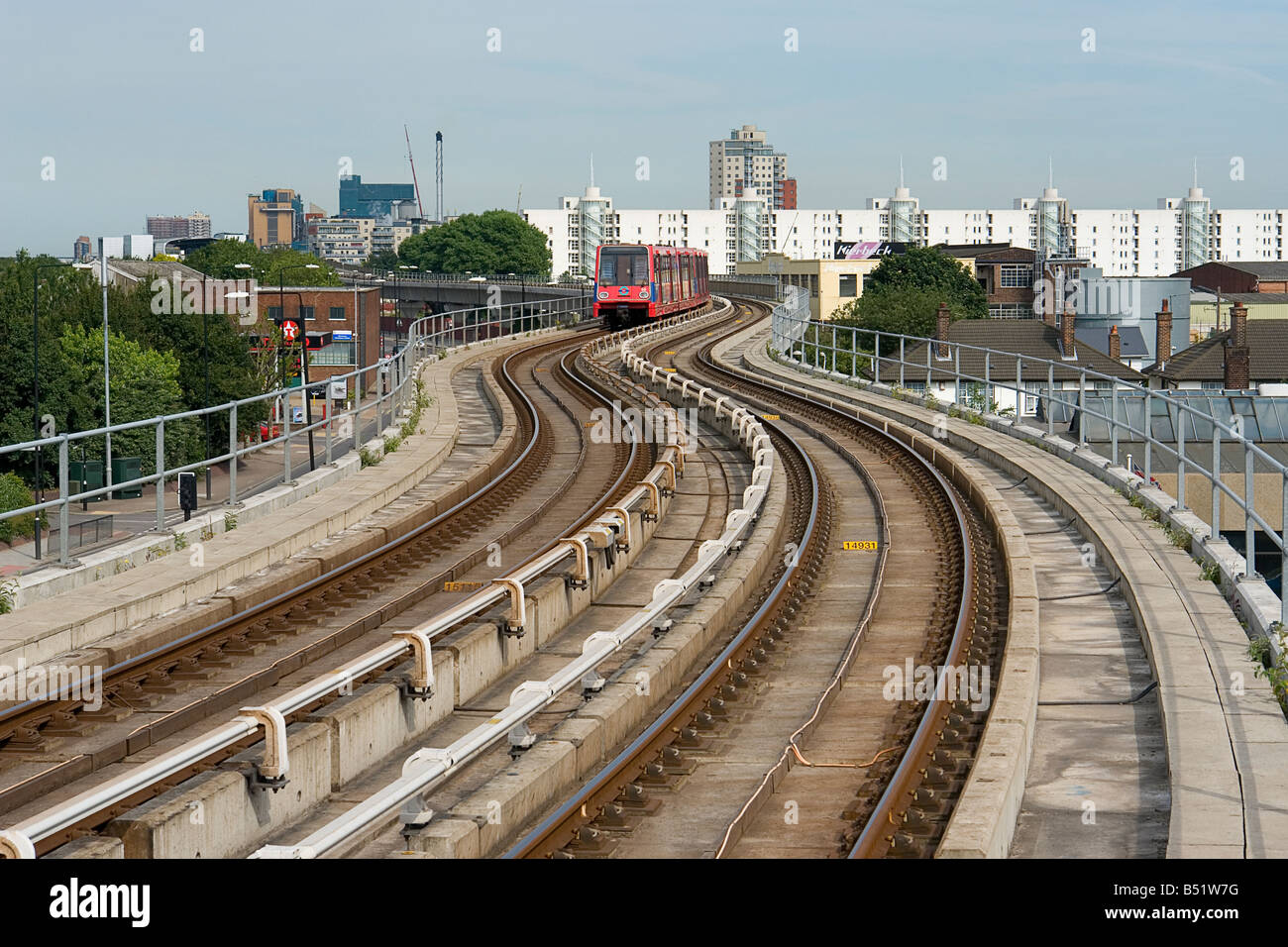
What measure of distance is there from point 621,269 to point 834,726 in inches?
1833

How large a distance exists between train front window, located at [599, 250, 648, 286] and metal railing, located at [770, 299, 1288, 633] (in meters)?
5.15

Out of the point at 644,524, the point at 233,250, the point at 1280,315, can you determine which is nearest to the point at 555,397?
the point at 644,524

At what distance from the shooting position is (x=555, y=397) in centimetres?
3647

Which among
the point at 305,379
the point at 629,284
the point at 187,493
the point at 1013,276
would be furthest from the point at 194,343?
the point at 187,493

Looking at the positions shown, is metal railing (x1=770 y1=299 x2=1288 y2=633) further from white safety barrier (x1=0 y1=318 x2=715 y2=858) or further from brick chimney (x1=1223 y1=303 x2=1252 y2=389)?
brick chimney (x1=1223 y1=303 x2=1252 y2=389)

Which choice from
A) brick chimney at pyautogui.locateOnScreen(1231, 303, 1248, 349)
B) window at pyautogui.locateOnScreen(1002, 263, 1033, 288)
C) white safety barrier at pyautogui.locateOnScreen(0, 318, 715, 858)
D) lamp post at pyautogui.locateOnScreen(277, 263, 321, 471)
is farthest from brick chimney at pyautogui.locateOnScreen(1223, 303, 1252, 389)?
white safety barrier at pyautogui.locateOnScreen(0, 318, 715, 858)

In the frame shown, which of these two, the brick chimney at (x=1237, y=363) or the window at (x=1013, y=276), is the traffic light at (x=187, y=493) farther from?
the window at (x=1013, y=276)

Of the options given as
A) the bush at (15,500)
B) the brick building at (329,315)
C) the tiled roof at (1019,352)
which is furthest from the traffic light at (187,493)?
the brick building at (329,315)

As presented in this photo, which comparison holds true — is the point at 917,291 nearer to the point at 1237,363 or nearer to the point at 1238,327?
the point at 1238,327

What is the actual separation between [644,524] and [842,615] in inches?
185

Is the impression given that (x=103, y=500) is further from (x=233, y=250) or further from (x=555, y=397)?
(x=233, y=250)

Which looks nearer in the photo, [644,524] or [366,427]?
[644,524]

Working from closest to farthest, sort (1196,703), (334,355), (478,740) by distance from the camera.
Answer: (478,740) < (1196,703) < (334,355)

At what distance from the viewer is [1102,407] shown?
39750 millimetres
